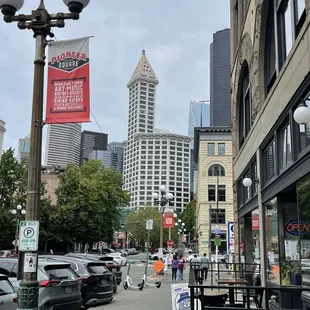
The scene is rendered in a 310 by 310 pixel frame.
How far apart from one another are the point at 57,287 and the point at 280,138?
7174 mm

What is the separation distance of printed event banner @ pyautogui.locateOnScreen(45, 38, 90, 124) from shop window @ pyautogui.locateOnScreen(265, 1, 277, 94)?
313 inches

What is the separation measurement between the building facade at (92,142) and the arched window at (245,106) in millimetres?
52379

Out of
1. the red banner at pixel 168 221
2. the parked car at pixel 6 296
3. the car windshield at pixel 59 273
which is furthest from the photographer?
the red banner at pixel 168 221

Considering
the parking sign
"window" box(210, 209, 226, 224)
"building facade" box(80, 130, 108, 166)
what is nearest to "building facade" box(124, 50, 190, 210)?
"building facade" box(80, 130, 108, 166)

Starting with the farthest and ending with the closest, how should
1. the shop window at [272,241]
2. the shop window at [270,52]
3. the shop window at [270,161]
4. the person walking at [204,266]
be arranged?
the person walking at [204,266] → the shop window at [270,52] → the shop window at [270,161] → the shop window at [272,241]

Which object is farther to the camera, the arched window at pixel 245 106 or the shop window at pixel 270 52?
the arched window at pixel 245 106

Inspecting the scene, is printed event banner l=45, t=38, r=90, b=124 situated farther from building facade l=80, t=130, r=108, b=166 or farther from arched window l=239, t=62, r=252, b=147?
building facade l=80, t=130, r=108, b=166

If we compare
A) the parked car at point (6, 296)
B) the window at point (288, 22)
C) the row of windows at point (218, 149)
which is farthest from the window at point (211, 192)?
the parked car at point (6, 296)

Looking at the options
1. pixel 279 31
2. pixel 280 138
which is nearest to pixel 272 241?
pixel 280 138

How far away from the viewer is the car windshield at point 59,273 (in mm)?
11015

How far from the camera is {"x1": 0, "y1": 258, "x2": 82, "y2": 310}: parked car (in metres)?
10.3

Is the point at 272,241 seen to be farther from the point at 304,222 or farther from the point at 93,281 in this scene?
the point at 93,281

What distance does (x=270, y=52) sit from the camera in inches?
552

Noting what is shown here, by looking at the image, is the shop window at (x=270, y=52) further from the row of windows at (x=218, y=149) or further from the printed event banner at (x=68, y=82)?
the row of windows at (x=218, y=149)
